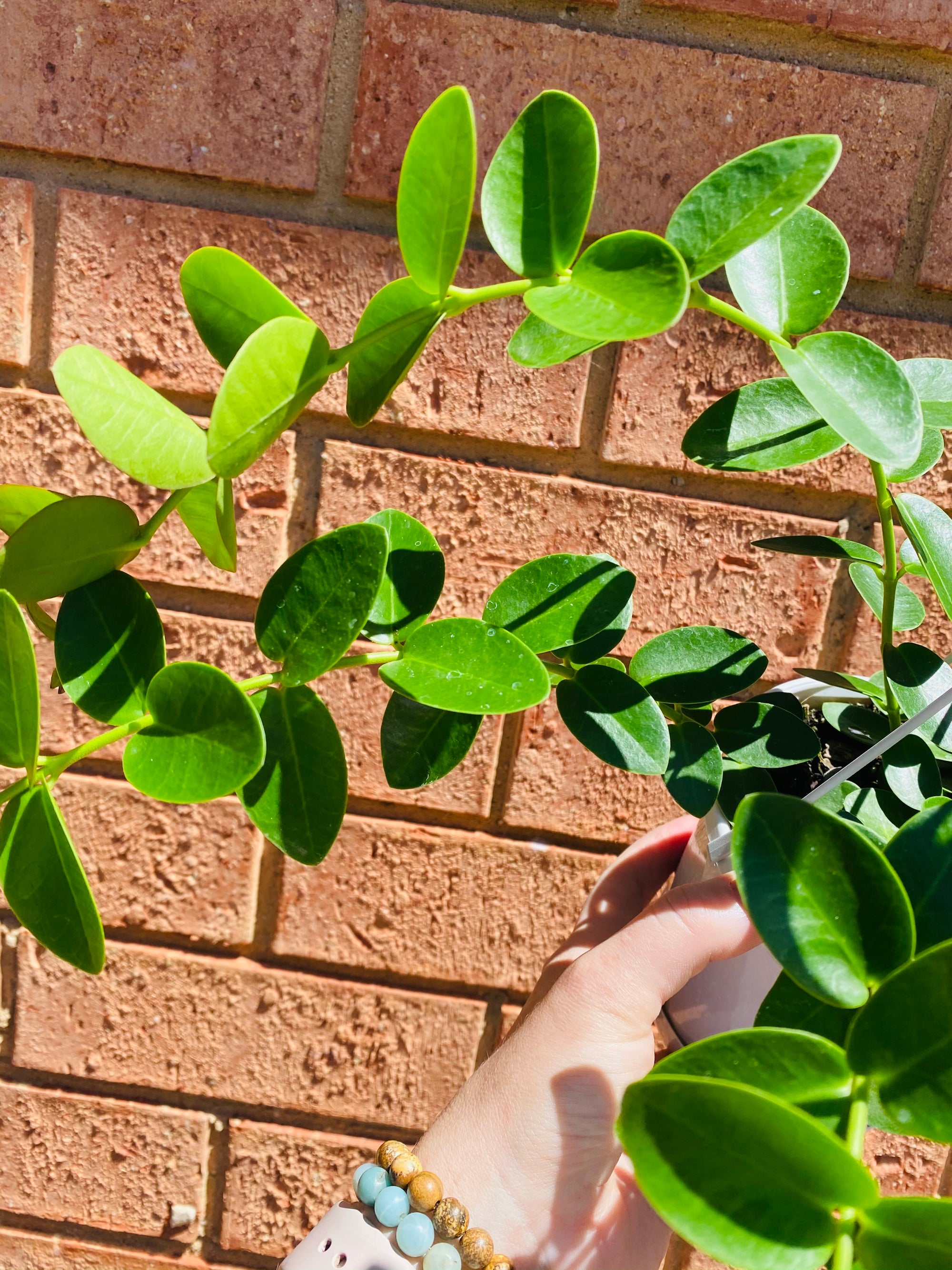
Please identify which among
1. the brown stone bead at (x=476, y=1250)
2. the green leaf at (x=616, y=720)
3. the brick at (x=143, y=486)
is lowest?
the brown stone bead at (x=476, y=1250)

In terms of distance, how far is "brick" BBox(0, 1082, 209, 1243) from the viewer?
0.80 m

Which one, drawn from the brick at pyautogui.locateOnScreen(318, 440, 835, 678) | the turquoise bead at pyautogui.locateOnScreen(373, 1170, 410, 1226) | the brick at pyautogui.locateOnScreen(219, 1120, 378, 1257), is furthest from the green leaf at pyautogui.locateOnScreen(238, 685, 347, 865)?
the brick at pyautogui.locateOnScreen(219, 1120, 378, 1257)

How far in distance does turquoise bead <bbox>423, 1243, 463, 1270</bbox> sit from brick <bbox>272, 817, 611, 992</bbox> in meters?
0.32

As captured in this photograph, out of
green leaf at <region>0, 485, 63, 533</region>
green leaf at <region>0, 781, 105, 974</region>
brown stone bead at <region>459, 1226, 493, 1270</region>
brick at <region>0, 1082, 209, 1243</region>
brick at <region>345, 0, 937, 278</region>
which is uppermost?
brick at <region>345, 0, 937, 278</region>

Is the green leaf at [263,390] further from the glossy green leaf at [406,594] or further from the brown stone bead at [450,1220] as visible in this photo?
the brown stone bead at [450,1220]

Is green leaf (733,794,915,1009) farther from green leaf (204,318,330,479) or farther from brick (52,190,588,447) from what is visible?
brick (52,190,588,447)

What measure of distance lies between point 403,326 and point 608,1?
509mm

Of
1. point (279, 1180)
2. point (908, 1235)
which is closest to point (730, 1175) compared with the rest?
point (908, 1235)

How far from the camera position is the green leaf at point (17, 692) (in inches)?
9.9

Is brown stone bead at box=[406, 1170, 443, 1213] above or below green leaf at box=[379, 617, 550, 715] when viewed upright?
below

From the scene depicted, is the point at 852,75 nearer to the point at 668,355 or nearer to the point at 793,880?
the point at 668,355

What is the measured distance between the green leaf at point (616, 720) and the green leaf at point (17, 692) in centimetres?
19

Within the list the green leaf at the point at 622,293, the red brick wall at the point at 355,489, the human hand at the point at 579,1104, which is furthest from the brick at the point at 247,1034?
the green leaf at the point at 622,293

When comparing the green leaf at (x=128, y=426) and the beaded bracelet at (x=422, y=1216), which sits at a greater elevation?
the green leaf at (x=128, y=426)
